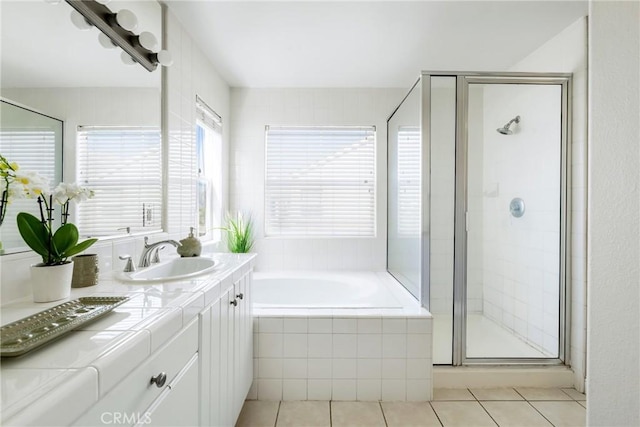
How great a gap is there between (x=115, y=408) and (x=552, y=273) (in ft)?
8.58

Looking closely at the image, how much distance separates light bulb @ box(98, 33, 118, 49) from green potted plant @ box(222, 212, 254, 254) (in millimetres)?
1639

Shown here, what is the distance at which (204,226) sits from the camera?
Result: 2693mm

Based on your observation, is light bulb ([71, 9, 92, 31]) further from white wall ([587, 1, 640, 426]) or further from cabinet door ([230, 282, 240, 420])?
white wall ([587, 1, 640, 426])

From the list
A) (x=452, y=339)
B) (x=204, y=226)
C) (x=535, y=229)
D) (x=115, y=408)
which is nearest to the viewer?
(x=115, y=408)

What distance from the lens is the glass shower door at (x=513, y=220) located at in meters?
2.09

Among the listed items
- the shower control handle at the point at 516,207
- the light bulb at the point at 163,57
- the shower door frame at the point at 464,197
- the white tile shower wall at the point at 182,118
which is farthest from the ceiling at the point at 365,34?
the shower control handle at the point at 516,207

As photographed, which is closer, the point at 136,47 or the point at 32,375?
the point at 32,375

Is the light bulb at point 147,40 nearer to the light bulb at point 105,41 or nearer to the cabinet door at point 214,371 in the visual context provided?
the light bulb at point 105,41

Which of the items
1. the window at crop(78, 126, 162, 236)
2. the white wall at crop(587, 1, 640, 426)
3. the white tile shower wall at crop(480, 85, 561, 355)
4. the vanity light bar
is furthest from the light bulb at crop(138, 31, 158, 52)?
the white tile shower wall at crop(480, 85, 561, 355)

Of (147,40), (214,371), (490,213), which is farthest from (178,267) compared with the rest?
(490,213)

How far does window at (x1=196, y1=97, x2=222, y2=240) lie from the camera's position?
101 inches

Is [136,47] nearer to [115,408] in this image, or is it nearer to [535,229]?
[115,408]

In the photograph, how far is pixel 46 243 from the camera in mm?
921

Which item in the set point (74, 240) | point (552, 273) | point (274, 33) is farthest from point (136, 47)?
point (552, 273)
